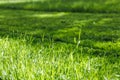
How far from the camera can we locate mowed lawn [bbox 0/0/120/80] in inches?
211

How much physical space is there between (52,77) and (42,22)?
7874mm

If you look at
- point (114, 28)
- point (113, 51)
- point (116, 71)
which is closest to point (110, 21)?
point (114, 28)

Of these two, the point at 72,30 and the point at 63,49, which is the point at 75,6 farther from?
the point at 63,49

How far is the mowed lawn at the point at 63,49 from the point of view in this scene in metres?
5.36

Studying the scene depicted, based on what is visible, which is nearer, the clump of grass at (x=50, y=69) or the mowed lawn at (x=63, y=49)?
the clump of grass at (x=50, y=69)

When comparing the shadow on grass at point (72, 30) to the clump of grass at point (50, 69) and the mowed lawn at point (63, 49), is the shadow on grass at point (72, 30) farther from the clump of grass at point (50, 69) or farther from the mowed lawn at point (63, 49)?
the clump of grass at point (50, 69)

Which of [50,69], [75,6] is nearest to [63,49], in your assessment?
[50,69]

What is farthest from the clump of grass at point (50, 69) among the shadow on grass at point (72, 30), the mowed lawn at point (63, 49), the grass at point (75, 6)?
the grass at point (75, 6)

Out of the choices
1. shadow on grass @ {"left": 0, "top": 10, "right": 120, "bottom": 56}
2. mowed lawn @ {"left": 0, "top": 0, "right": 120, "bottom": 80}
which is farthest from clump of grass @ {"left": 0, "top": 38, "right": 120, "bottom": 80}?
shadow on grass @ {"left": 0, "top": 10, "right": 120, "bottom": 56}

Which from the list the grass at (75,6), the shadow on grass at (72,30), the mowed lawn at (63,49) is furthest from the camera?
the grass at (75,6)

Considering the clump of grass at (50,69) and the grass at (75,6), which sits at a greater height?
the clump of grass at (50,69)

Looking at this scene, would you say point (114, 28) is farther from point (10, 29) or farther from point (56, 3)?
point (56, 3)

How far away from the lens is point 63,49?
7.68 meters

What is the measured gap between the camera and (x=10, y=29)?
11.5 m
